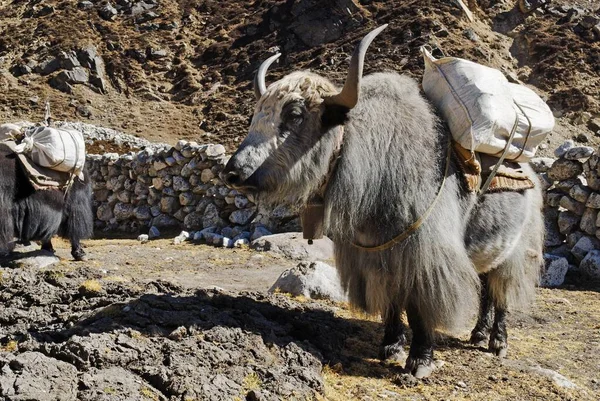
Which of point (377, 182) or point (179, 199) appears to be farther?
point (179, 199)

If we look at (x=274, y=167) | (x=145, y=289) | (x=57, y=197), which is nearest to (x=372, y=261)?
(x=274, y=167)

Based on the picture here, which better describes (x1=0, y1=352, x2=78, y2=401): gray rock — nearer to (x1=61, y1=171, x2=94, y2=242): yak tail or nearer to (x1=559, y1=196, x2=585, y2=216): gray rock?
(x1=61, y1=171, x2=94, y2=242): yak tail

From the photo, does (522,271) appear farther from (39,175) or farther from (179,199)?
(179,199)

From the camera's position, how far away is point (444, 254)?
2.82 meters

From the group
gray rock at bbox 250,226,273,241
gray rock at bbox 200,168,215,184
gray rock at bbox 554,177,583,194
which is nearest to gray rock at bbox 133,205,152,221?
gray rock at bbox 200,168,215,184

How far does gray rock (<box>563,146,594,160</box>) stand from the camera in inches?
265

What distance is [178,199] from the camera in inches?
376

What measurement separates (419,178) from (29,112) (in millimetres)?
22150

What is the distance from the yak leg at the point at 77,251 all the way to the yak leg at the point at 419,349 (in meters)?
4.41

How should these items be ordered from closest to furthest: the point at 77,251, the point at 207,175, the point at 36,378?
the point at 36,378 < the point at 77,251 < the point at 207,175

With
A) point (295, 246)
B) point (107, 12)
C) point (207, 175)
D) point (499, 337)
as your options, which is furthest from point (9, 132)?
point (107, 12)

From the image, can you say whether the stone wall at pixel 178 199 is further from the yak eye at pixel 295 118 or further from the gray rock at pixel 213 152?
the yak eye at pixel 295 118

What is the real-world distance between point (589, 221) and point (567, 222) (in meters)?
0.25

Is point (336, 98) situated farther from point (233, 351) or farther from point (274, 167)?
point (233, 351)
